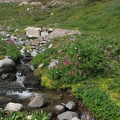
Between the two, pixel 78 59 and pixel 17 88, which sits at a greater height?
pixel 78 59

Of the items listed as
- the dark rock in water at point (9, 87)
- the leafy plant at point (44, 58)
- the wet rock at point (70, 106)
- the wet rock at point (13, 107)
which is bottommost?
the dark rock in water at point (9, 87)

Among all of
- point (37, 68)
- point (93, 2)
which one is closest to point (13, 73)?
point (37, 68)

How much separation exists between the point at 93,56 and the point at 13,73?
15.1 feet

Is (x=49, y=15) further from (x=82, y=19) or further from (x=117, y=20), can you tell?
(x=117, y=20)

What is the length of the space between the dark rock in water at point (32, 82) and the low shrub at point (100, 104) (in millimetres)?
2930

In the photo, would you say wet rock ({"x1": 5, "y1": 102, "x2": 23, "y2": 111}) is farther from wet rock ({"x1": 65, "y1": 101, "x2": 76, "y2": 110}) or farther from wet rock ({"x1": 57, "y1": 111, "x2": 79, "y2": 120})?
wet rock ({"x1": 65, "y1": 101, "x2": 76, "y2": 110})

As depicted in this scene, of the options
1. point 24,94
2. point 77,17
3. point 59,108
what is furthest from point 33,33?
point 59,108

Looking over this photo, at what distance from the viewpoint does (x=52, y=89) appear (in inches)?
575

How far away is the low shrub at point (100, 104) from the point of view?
1126 cm

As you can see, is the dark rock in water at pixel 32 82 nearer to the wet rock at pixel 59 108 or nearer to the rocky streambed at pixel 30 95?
the rocky streambed at pixel 30 95

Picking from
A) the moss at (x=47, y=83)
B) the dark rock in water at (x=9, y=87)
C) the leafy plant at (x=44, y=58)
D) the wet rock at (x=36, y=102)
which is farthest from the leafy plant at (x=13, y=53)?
the wet rock at (x=36, y=102)

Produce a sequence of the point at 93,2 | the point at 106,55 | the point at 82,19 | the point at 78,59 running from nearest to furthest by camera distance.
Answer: the point at 78,59, the point at 106,55, the point at 82,19, the point at 93,2

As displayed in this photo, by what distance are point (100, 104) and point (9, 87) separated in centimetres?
492

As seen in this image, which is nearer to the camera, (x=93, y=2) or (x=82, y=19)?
(x=82, y=19)
